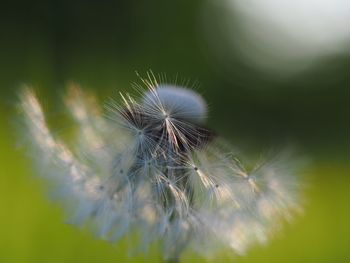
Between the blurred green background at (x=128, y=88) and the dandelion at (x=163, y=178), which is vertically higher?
the blurred green background at (x=128, y=88)

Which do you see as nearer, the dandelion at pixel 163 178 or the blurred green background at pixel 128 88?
the dandelion at pixel 163 178

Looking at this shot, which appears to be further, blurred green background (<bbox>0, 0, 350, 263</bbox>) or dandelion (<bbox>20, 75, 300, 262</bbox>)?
blurred green background (<bbox>0, 0, 350, 263</bbox>)

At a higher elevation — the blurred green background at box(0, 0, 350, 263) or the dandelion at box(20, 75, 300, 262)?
the blurred green background at box(0, 0, 350, 263)

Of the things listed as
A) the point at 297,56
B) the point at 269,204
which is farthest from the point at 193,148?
the point at 297,56

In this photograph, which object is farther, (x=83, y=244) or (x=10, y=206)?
(x=10, y=206)

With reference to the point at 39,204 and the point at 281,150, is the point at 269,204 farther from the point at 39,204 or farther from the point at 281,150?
the point at 39,204
